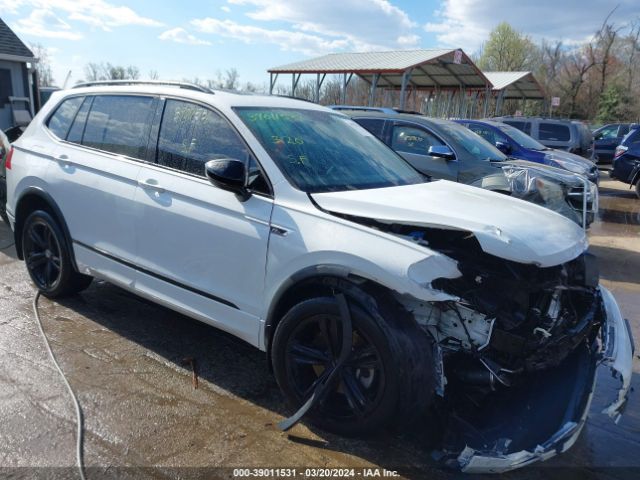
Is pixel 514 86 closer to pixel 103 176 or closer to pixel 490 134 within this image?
pixel 490 134

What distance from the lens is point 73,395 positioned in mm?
3338

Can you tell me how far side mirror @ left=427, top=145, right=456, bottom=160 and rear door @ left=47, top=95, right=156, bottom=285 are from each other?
4.44 meters

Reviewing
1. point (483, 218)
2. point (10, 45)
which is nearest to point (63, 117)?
point (483, 218)

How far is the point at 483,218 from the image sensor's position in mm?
3010

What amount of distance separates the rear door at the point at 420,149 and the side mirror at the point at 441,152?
0.30 feet

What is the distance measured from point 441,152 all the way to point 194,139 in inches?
180

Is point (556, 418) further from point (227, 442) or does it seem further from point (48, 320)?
point (48, 320)

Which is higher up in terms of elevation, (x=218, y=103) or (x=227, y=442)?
(x=218, y=103)

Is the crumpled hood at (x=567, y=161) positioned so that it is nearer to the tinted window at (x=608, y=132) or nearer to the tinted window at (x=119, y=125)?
the tinted window at (x=119, y=125)

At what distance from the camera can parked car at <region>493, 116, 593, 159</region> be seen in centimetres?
1473

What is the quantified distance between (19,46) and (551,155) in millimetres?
17991

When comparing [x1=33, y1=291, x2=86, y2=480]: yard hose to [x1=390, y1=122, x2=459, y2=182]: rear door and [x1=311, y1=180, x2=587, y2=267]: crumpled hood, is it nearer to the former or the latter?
[x1=311, y1=180, x2=587, y2=267]: crumpled hood

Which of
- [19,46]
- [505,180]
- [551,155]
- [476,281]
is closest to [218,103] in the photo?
[476,281]

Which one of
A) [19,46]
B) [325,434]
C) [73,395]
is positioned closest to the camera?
[325,434]
